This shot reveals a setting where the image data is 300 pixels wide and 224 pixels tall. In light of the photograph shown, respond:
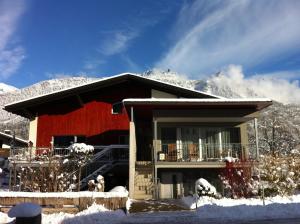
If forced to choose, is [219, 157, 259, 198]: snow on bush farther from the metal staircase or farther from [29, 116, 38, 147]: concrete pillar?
[29, 116, 38, 147]: concrete pillar

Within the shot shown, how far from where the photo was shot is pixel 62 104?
25.8 m

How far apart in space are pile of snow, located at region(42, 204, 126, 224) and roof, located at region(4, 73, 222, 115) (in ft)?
39.9

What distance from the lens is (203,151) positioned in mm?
21469

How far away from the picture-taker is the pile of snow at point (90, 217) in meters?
12.5

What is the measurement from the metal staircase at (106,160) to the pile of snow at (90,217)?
6717 mm

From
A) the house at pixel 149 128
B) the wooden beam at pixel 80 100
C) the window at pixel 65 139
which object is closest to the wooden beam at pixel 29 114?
the house at pixel 149 128

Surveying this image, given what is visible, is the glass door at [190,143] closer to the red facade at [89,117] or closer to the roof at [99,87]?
the roof at [99,87]

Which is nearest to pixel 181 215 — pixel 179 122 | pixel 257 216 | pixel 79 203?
pixel 257 216

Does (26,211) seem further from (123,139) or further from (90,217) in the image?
(123,139)

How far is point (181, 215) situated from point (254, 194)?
5548mm

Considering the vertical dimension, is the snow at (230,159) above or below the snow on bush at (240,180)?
above

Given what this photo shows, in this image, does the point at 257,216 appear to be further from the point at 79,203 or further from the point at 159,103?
the point at 159,103

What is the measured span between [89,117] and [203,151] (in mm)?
8403

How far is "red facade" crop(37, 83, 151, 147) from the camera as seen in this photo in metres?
25.2
